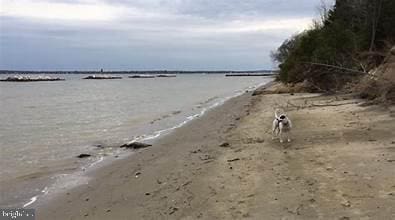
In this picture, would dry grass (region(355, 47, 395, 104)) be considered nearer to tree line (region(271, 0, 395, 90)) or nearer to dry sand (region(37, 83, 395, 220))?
dry sand (region(37, 83, 395, 220))

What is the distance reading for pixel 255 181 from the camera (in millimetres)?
8500

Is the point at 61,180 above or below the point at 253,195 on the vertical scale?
below

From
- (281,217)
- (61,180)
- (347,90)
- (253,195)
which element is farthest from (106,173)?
(347,90)

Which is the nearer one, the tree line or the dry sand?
the dry sand


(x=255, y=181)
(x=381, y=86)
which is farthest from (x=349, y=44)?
(x=255, y=181)

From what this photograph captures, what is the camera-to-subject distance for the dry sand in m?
6.89

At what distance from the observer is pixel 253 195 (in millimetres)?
7598

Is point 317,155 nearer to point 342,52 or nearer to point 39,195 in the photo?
point 39,195

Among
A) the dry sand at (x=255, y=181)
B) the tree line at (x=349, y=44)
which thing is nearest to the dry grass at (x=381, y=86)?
the dry sand at (x=255, y=181)

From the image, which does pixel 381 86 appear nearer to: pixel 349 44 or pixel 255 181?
pixel 255 181

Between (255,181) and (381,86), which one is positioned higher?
(381,86)

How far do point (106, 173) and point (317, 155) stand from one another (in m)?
4.75

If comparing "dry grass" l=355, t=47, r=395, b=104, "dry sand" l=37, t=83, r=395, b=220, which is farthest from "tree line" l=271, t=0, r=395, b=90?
"dry sand" l=37, t=83, r=395, b=220

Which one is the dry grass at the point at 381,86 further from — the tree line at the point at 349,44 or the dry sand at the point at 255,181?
the tree line at the point at 349,44
